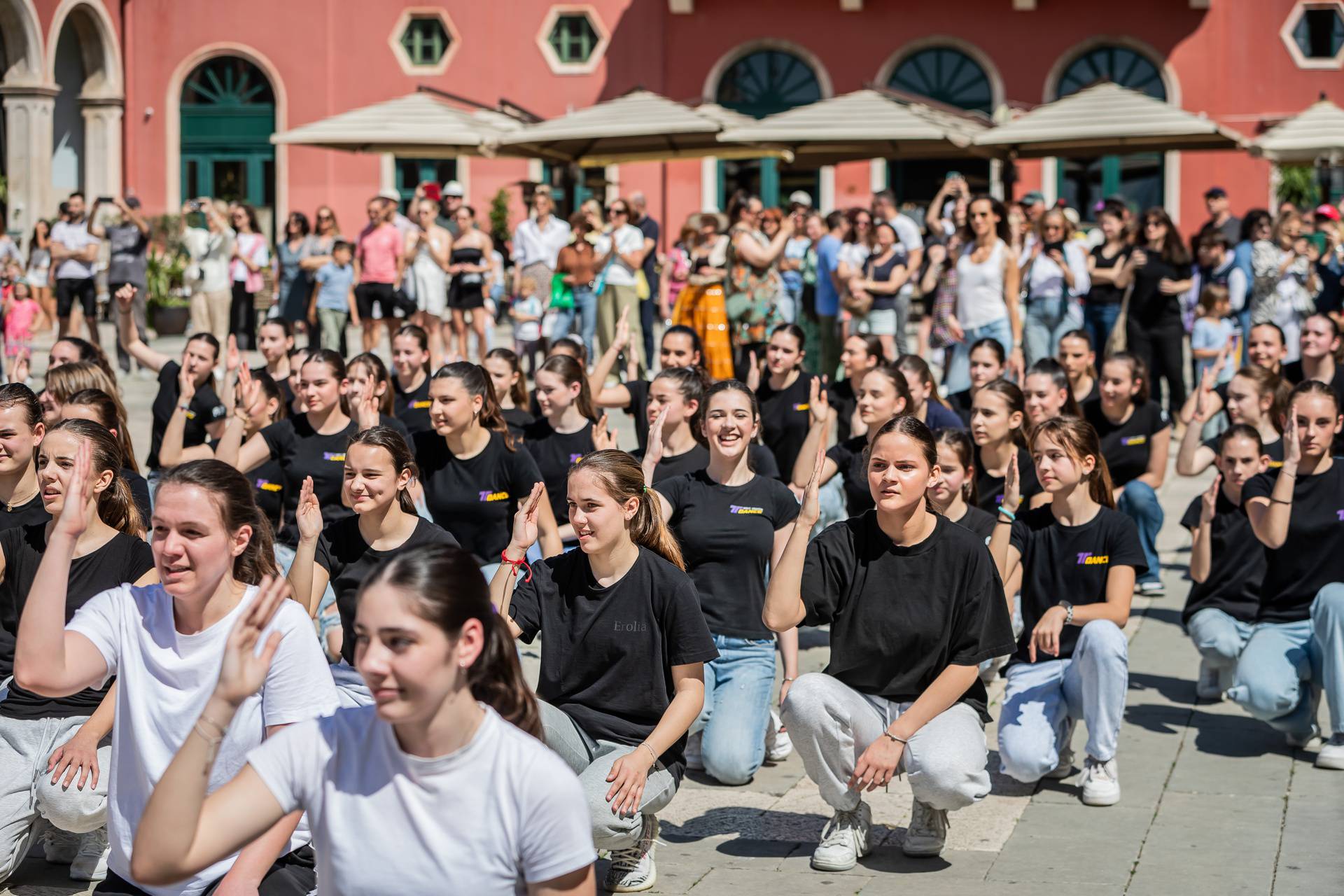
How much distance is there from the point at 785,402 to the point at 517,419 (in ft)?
5.23

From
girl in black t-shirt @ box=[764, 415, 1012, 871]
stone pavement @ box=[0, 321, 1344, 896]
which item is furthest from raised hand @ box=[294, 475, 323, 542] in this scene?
girl in black t-shirt @ box=[764, 415, 1012, 871]

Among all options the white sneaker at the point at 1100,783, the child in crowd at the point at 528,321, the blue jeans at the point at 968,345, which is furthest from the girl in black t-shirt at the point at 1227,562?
the child in crowd at the point at 528,321

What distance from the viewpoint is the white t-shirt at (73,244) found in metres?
17.5

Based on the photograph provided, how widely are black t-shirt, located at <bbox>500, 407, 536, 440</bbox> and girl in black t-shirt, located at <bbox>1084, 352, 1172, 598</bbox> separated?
2.94 m

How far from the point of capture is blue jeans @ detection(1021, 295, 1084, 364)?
14305mm

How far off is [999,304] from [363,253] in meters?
6.79

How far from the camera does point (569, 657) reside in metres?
5.31

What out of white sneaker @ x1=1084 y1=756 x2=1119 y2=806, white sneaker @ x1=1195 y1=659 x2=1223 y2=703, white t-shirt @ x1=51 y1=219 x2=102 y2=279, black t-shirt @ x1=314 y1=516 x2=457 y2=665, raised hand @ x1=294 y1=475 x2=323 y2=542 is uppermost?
white t-shirt @ x1=51 y1=219 x2=102 y2=279

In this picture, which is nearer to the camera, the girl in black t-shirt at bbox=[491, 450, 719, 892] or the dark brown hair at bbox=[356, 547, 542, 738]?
the dark brown hair at bbox=[356, 547, 542, 738]

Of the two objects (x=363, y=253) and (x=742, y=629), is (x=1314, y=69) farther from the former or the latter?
(x=742, y=629)

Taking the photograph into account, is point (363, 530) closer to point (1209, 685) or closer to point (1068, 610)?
point (1068, 610)

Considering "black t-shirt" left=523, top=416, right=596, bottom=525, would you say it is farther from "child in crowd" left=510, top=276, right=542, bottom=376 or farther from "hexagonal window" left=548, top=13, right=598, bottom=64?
"hexagonal window" left=548, top=13, right=598, bottom=64

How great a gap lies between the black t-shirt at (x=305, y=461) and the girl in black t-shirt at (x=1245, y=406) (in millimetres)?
4093

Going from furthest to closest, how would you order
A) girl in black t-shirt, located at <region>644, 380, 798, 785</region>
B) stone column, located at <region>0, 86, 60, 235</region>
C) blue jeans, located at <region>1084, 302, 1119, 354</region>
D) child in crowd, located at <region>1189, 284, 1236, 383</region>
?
stone column, located at <region>0, 86, 60, 235</region> → blue jeans, located at <region>1084, 302, 1119, 354</region> → child in crowd, located at <region>1189, 284, 1236, 383</region> → girl in black t-shirt, located at <region>644, 380, 798, 785</region>
